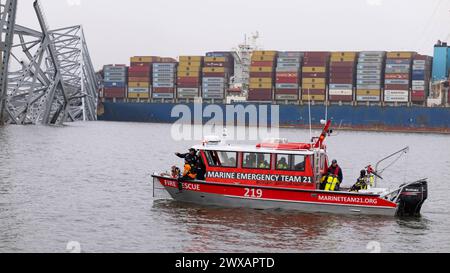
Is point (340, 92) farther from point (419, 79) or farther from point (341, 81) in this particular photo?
point (419, 79)

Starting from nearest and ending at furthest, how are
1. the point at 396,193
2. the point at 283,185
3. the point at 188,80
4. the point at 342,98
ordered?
the point at 283,185, the point at 396,193, the point at 342,98, the point at 188,80

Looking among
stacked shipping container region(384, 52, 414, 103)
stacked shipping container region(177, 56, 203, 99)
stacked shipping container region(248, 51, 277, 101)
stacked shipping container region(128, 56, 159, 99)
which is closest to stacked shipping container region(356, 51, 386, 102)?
stacked shipping container region(384, 52, 414, 103)

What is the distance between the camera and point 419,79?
412 ft

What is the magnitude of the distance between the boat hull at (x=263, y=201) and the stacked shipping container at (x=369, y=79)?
105 meters

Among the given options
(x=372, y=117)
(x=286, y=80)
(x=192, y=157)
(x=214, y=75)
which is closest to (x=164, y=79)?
(x=214, y=75)

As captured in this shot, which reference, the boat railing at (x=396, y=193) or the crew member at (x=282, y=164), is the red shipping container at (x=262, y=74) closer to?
the boat railing at (x=396, y=193)

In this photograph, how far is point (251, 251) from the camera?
19.3 m

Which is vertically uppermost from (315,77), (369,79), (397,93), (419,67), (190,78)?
(419,67)

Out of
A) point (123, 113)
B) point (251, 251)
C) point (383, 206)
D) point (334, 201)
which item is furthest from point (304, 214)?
point (123, 113)

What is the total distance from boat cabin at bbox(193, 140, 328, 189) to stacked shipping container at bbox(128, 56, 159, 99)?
12511 cm

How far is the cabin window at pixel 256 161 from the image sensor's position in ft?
82.6

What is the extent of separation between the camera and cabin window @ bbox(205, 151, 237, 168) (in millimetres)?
25562

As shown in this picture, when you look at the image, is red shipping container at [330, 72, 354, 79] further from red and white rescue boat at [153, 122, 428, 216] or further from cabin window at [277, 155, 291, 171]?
cabin window at [277, 155, 291, 171]

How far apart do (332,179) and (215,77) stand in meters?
118
